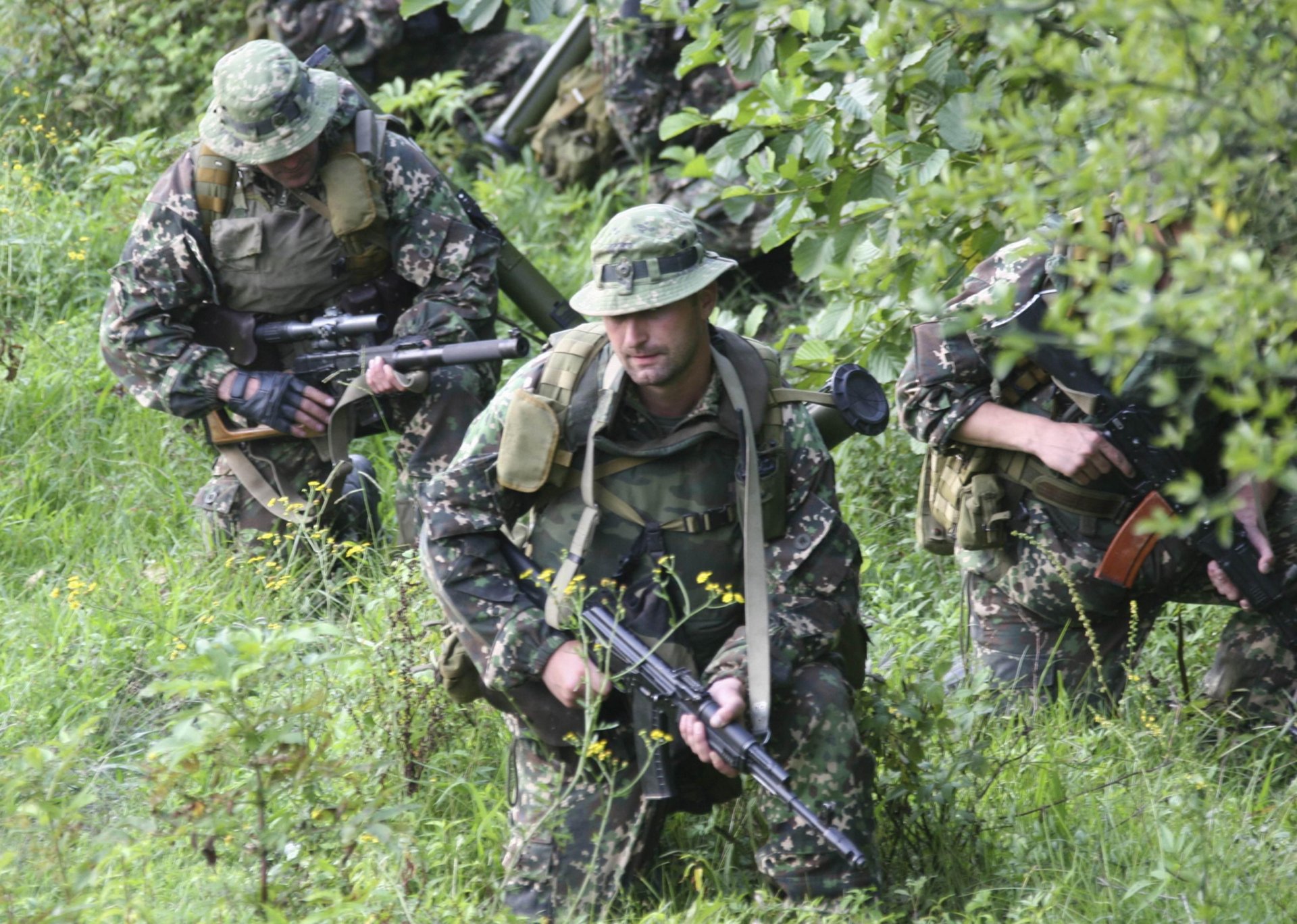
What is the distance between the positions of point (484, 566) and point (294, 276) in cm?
227

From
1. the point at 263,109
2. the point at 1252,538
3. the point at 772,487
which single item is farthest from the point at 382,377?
the point at 1252,538

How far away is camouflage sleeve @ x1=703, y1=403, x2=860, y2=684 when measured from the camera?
396 centimetres

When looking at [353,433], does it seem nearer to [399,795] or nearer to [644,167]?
[399,795]

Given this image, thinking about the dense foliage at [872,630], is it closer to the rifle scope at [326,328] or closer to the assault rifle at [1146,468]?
the assault rifle at [1146,468]

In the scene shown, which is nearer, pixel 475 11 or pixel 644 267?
pixel 644 267

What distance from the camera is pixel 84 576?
6.00 metres

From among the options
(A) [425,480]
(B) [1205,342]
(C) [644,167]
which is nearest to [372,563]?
(A) [425,480]

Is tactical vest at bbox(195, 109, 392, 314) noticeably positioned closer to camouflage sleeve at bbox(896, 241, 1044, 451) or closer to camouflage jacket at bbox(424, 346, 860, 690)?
A: camouflage jacket at bbox(424, 346, 860, 690)

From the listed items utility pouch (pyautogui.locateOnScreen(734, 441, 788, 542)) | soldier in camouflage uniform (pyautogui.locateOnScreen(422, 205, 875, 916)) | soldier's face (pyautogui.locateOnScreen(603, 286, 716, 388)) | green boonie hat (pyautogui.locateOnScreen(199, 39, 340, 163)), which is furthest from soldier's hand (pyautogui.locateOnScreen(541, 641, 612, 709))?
green boonie hat (pyautogui.locateOnScreen(199, 39, 340, 163))

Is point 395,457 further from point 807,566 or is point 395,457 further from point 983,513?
point 807,566

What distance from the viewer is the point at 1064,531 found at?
189 inches

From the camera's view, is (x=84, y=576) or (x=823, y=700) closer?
(x=823, y=700)

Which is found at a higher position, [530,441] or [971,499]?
[530,441]

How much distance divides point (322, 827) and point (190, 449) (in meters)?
3.65
